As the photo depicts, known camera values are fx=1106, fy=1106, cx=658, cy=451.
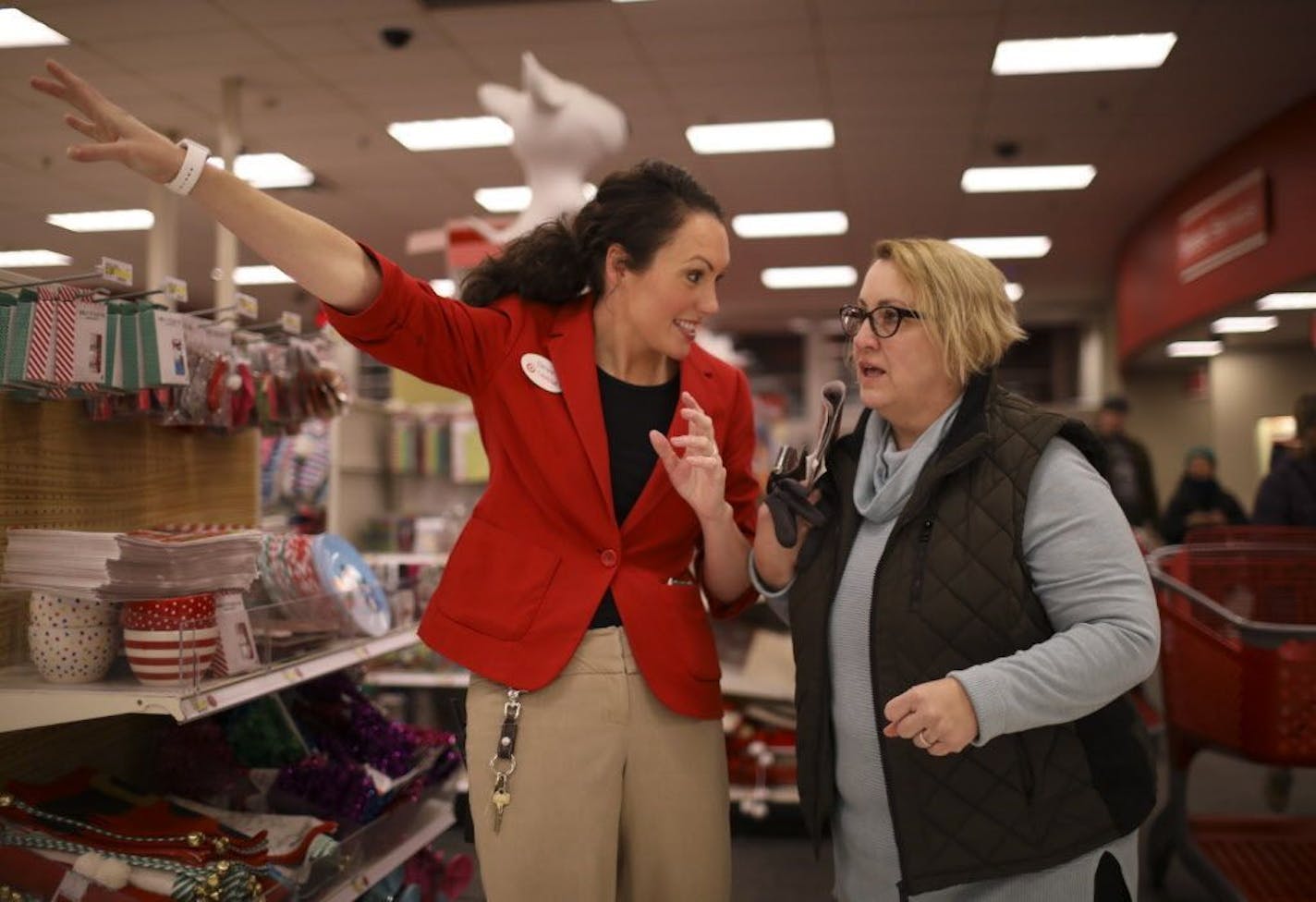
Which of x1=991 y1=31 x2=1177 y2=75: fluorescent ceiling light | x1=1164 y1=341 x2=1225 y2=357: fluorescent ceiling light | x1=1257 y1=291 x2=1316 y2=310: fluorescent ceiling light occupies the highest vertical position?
x1=991 y1=31 x2=1177 y2=75: fluorescent ceiling light

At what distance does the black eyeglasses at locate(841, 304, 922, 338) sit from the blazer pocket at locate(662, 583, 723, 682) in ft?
1.82

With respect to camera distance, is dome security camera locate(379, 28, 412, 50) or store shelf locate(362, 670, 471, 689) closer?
store shelf locate(362, 670, 471, 689)

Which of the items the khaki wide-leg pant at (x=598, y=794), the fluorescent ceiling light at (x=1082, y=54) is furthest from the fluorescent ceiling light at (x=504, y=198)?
the khaki wide-leg pant at (x=598, y=794)

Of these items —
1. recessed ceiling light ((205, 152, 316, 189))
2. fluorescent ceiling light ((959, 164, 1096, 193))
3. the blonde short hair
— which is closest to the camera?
the blonde short hair

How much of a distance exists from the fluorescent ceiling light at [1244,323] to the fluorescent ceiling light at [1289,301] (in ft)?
1.08

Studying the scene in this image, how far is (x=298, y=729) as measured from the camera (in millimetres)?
2910

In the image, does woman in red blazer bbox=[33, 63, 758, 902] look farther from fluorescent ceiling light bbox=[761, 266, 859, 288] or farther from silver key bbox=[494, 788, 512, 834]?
fluorescent ceiling light bbox=[761, 266, 859, 288]

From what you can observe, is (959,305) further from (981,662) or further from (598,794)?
(598,794)

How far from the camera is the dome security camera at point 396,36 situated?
6742 millimetres

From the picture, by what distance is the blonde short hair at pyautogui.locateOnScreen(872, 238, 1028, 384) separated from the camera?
1.78 m

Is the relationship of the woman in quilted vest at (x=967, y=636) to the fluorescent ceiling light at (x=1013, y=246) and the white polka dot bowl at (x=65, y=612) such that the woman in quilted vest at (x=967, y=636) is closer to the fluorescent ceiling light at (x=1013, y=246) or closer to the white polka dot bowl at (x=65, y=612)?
the white polka dot bowl at (x=65, y=612)

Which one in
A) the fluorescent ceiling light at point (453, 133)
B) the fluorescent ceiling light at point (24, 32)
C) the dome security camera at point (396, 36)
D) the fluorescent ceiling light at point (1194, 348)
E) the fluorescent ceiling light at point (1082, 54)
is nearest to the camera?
the fluorescent ceiling light at point (24, 32)

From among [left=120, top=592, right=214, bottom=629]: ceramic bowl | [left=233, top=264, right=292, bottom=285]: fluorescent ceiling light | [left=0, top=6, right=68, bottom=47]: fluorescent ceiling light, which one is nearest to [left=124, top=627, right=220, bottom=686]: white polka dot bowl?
[left=120, top=592, right=214, bottom=629]: ceramic bowl

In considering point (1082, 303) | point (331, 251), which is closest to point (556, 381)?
point (331, 251)
